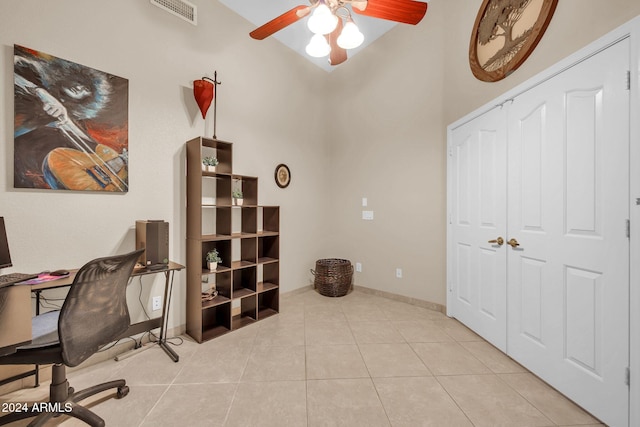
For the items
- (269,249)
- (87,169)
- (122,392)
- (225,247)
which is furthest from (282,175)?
(122,392)

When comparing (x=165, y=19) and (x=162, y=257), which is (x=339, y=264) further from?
(x=165, y=19)

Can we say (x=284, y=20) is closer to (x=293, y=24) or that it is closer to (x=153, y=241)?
(x=293, y=24)

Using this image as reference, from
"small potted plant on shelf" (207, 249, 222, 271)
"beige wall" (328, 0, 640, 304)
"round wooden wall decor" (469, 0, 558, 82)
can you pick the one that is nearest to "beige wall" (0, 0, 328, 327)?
"small potted plant on shelf" (207, 249, 222, 271)

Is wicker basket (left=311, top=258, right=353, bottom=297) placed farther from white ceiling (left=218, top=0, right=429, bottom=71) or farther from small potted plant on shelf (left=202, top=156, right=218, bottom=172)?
white ceiling (left=218, top=0, right=429, bottom=71)

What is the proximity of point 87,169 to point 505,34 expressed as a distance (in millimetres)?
3495

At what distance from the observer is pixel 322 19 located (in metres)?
1.63

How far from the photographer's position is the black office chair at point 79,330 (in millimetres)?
1222

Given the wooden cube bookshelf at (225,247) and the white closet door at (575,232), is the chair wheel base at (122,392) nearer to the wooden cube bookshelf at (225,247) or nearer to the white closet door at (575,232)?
the wooden cube bookshelf at (225,247)

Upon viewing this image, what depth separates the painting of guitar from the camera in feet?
5.89

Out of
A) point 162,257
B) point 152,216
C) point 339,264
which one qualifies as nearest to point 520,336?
point 339,264

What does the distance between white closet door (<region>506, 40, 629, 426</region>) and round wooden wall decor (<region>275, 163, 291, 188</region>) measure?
245 centimetres

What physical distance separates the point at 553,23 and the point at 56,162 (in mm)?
3544

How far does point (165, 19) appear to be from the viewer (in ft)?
7.68

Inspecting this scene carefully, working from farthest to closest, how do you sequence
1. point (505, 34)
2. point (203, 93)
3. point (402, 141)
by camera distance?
point (402, 141), point (203, 93), point (505, 34)
